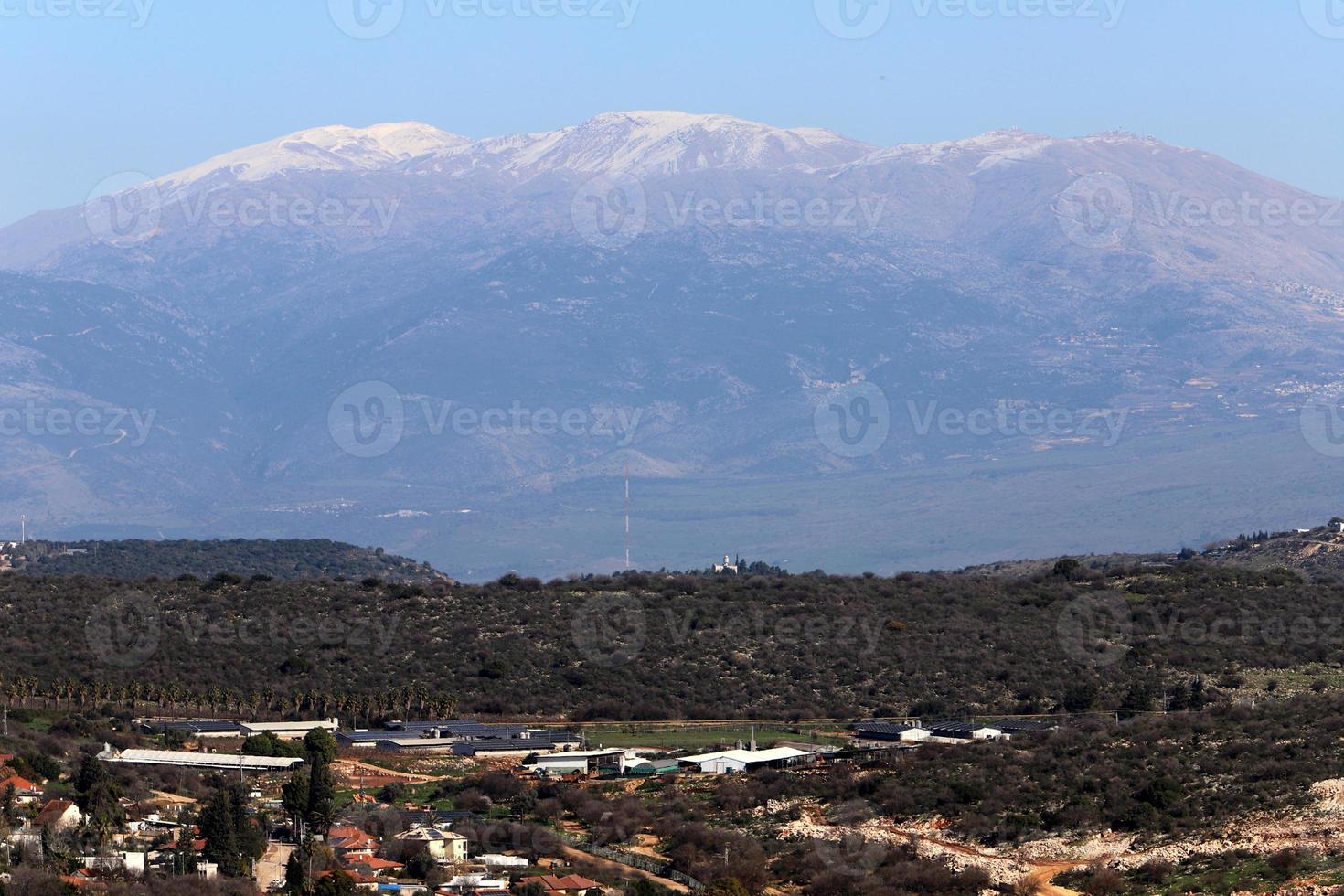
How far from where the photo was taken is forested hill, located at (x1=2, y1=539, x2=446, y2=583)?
151250mm

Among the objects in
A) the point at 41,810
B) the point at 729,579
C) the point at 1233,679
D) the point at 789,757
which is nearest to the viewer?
the point at 41,810

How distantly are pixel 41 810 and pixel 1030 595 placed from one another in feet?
161

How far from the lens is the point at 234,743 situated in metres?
61.4

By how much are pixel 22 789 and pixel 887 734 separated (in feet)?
76.6

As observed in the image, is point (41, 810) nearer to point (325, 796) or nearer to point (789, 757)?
point (325, 796)

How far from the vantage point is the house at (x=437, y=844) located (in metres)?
45.2

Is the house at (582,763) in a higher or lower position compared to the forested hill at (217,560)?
lower

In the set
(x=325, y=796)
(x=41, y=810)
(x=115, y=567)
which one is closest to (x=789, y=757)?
(x=325, y=796)

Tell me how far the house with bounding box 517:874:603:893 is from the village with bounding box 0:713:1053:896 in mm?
59

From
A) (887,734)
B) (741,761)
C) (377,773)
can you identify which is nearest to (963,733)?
(887,734)

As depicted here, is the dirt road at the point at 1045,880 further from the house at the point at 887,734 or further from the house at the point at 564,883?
the house at the point at 887,734

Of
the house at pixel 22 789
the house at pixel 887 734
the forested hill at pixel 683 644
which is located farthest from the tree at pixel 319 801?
the forested hill at pixel 683 644

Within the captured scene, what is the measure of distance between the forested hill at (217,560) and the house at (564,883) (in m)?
103

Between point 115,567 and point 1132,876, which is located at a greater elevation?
point 115,567
